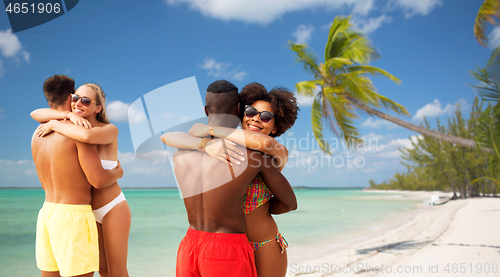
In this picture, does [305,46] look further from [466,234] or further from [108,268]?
[108,268]

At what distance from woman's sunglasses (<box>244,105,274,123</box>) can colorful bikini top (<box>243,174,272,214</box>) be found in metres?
0.42

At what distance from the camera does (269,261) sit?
6.04 ft

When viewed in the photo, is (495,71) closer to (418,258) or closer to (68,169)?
(418,258)

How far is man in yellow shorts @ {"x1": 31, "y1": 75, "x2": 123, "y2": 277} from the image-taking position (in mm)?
2229

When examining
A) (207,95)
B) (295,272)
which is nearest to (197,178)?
(207,95)

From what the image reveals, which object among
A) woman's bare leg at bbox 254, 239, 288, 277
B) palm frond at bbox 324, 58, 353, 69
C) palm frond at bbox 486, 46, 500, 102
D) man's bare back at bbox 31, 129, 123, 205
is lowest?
woman's bare leg at bbox 254, 239, 288, 277

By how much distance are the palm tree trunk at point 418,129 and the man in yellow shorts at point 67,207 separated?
784 cm

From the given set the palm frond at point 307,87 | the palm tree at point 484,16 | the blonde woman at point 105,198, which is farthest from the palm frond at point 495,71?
the blonde woman at point 105,198

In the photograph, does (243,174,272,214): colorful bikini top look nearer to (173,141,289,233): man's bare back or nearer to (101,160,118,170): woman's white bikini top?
(173,141,289,233): man's bare back

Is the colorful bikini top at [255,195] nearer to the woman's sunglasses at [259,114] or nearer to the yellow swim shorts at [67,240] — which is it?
the woman's sunglasses at [259,114]

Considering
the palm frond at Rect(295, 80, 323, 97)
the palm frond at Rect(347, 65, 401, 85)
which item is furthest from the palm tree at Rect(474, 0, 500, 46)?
the palm frond at Rect(295, 80, 323, 97)

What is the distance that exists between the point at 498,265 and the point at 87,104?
7470 millimetres

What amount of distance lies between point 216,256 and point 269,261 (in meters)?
0.45

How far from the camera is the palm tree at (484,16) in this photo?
7666mm
